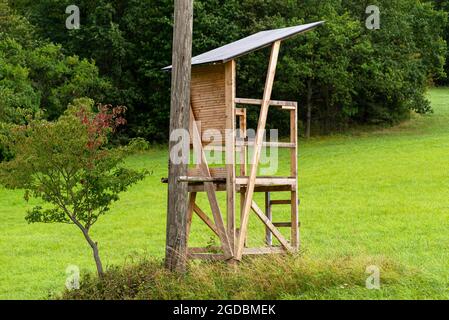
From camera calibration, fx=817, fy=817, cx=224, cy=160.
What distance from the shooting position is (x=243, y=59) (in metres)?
48.4

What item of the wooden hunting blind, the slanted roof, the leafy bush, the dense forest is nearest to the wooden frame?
the wooden hunting blind

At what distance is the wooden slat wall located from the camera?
52.3 feet

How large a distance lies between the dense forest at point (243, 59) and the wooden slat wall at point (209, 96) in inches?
1141

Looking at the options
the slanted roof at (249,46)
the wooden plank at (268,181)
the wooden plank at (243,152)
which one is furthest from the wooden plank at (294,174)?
the slanted roof at (249,46)

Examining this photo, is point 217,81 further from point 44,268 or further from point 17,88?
point 17,88

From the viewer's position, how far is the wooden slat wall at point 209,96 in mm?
15938

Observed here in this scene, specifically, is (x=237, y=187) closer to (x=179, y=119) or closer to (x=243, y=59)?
(x=179, y=119)

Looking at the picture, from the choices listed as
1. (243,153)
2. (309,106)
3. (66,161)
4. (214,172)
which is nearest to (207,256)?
(214,172)

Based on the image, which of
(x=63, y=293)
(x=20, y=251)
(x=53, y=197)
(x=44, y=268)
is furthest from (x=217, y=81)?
(x=20, y=251)

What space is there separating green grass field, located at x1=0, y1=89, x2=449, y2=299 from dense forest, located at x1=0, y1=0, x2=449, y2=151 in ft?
19.0

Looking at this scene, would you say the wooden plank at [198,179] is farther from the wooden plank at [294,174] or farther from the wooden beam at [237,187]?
the wooden plank at [294,174]

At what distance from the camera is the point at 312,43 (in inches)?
1841

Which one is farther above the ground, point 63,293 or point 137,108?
point 137,108
